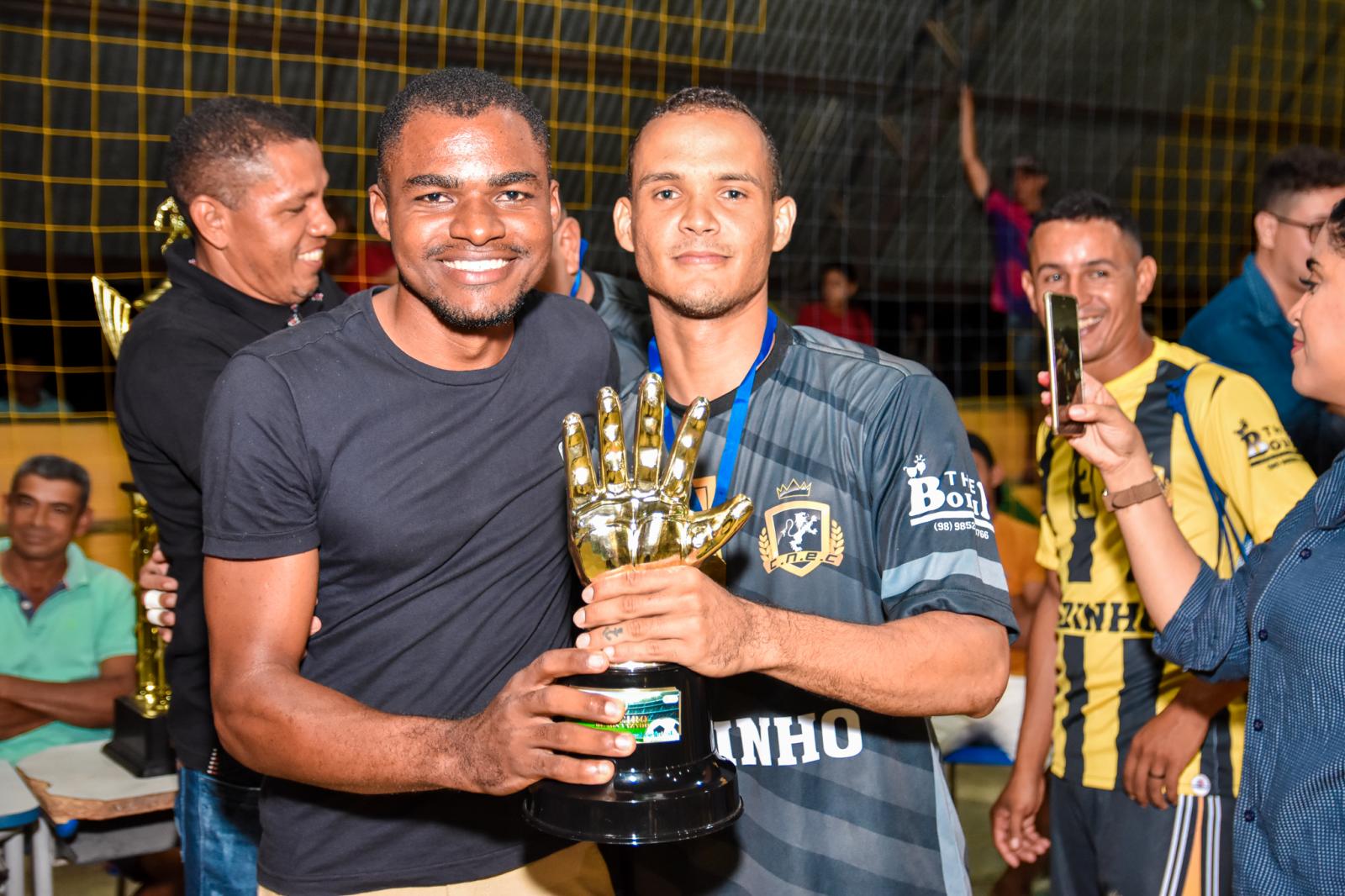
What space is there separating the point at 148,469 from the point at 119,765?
1.38 metres

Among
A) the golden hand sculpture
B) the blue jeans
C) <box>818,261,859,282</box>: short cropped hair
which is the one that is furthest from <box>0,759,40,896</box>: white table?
<box>818,261,859,282</box>: short cropped hair

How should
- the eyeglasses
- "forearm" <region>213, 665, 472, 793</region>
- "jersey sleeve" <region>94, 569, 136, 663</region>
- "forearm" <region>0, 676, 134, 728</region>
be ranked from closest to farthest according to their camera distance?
"forearm" <region>213, 665, 472, 793</region> → the eyeglasses → "forearm" <region>0, 676, 134, 728</region> → "jersey sleeve" <region>94, 569, 136, 663</region>

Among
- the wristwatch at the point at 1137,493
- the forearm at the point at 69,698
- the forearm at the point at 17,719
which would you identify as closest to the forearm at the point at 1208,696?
the wristwatch at the point at 1137,493

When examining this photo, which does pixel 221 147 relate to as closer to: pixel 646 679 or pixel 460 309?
pixel 460 309

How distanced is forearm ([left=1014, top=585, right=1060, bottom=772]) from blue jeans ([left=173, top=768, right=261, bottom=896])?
195 cm

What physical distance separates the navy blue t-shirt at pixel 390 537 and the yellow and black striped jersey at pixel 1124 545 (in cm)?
155

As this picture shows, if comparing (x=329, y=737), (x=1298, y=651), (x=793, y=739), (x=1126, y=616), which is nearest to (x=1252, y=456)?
(x=1126, y=616)

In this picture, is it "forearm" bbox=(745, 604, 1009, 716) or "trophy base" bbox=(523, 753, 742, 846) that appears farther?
"forearm" bbox=(745, 604, 1009, 716)

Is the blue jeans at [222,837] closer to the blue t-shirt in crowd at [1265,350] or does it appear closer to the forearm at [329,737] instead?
the forearm at [329,737]

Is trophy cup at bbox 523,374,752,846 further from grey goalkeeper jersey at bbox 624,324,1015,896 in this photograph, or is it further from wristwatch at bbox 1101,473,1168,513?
wristwatch at bbox 1101,473,1168,513

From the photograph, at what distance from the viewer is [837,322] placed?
8219 millimetres

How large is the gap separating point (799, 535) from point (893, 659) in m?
0.33

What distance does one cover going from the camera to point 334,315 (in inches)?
82.0

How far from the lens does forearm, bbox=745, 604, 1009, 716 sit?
1.69 metres
